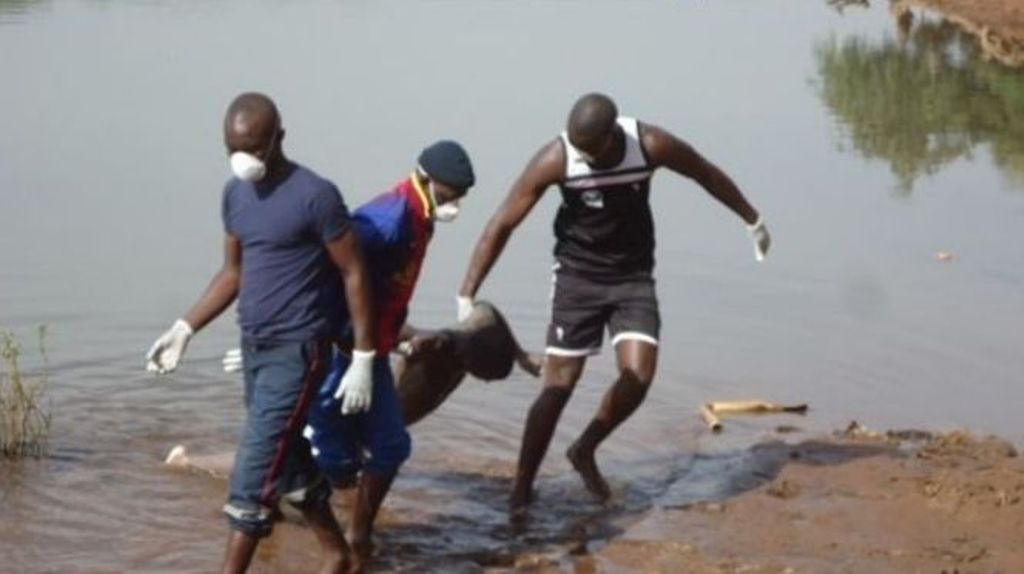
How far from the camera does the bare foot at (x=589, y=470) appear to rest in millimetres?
8531

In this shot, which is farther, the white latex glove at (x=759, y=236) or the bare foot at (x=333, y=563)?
the white latex glove at (x=759, y=236)

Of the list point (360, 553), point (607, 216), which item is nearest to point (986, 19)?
point (607, 216)

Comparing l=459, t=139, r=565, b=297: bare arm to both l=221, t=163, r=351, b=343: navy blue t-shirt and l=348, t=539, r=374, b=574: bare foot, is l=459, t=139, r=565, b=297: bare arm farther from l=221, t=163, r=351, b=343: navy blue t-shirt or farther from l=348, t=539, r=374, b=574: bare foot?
l=221, t=163, r=351, b=343: navy blue t-shirt

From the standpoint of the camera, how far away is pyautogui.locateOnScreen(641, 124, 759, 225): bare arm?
8.14m

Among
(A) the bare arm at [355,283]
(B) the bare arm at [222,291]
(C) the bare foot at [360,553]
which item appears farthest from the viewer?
(C) the bare foot at [360,553]

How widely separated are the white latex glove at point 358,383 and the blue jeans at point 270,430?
0.13 metres

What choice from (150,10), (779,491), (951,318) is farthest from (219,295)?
(150,10)

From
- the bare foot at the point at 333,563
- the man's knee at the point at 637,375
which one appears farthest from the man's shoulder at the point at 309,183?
the man's knee at the point at 637,375

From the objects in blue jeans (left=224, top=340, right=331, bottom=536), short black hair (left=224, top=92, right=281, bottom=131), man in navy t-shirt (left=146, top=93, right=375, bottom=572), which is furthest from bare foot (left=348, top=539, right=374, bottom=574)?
short black hair (left=224, top=92, right=281, bottom=131)

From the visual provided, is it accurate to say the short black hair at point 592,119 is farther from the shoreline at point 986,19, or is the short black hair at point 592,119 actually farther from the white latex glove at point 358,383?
A: the shoreline at point 986,19

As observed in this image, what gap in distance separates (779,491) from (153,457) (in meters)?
2.85

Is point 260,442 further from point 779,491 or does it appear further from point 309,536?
point 779,491

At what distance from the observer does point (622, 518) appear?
8328mm

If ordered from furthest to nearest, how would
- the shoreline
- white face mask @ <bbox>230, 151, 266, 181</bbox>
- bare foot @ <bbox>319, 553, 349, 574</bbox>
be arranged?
the shoreline < bare foot @ <bbox>319, 553, 349, 574</bbox> < white face mask @ <bbox>230, 151, 266, 181</bbox>
